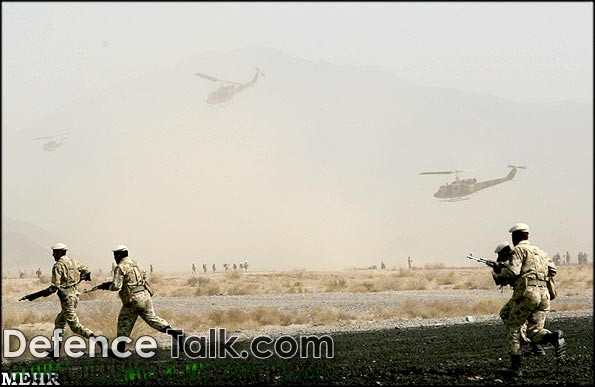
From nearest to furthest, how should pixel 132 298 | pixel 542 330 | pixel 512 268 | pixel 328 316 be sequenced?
pixel 512 268 → pixel 542 330 → pixel 132 298 → pixel 328 316

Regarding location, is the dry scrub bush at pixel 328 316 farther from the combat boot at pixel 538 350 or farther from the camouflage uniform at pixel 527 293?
the camouflage uniform at pixel 527 293

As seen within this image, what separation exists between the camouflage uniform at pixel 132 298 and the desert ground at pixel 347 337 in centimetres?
56

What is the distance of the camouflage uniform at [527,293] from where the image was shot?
995cm

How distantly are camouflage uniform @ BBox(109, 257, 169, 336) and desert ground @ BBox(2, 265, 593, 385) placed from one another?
1.83 ft

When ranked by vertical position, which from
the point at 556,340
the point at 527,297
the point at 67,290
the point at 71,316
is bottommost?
the point at 556,340

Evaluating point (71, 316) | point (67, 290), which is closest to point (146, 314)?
point (71, 316)

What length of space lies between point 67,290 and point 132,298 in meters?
1.21

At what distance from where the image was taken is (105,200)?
177 meters

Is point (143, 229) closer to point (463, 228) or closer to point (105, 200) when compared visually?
point (105, 200)

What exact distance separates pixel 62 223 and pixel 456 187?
141635 millimetres

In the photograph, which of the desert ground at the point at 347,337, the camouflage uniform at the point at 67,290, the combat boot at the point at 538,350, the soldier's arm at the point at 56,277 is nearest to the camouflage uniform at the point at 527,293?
the desert ground at the point at 347,337

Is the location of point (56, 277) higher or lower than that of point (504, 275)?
higher

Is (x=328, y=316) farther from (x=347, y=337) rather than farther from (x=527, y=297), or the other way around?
(x=527, y=297)

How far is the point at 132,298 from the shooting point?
11.5 m
